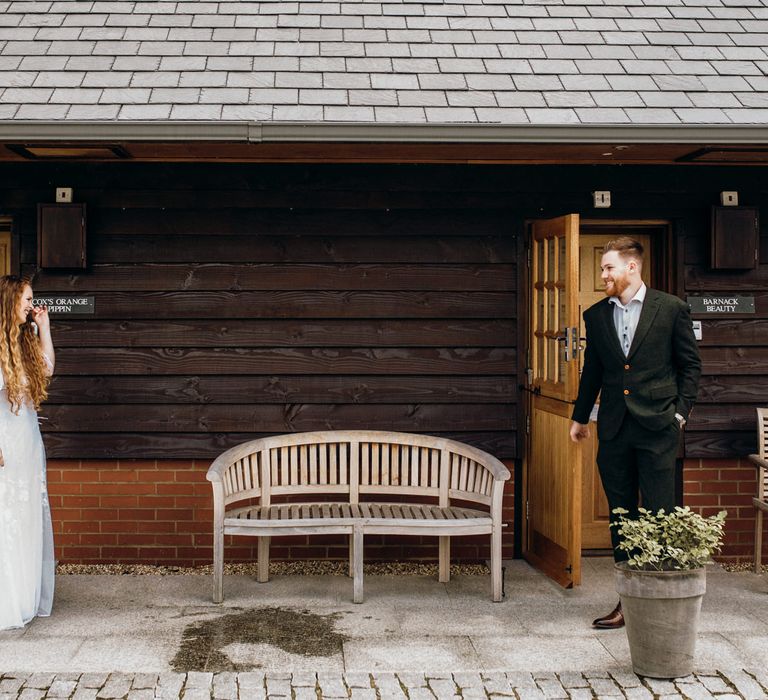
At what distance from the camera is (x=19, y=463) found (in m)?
5.22

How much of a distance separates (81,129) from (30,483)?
1.91 meters

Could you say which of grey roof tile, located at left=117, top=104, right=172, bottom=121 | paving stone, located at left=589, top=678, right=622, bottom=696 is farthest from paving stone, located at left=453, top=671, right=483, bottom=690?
grey roof tile, located at left=117, top=104, right=172, bottom=121

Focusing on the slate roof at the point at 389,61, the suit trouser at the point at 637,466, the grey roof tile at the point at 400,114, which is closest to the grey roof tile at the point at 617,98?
the slate roof at the point at 389,61

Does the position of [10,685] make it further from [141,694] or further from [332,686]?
[332,686]

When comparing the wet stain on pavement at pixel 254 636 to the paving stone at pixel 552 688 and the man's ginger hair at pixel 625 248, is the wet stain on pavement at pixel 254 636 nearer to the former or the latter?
the paving stone at pixel 552 688

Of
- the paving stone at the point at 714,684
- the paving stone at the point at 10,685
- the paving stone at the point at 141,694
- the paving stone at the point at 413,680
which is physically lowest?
the paving stone at the point at 714,684

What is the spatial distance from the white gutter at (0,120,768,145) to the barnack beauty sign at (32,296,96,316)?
1245 millimetres

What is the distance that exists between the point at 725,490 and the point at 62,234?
15.1 feet

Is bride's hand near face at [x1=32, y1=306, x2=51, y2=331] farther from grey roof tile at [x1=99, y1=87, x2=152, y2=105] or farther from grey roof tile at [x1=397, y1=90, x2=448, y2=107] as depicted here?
grey roof tile at [x1=397, y1=90, x2=448, y2=107]

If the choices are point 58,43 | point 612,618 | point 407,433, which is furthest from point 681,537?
point 58,43

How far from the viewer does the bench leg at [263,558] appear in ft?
19.8

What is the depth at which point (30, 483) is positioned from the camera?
17.3 ft

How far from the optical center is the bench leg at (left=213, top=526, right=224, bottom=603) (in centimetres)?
553

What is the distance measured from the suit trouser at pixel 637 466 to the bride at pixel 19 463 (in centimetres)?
301
